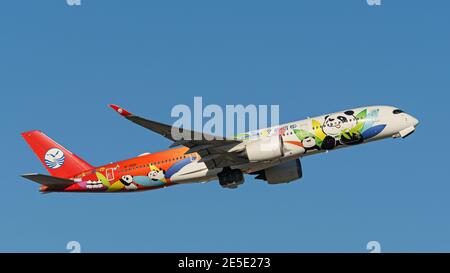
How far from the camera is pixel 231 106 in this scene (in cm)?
5206

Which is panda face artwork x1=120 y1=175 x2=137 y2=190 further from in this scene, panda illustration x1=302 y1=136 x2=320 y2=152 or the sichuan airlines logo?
panda illustration x1=302 y1=136 x2=320 y2=152

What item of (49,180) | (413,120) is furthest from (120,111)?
(413,120)

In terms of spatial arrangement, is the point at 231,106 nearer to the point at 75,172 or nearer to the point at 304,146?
the point at 304,146

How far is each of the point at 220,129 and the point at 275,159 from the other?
4.35 meters

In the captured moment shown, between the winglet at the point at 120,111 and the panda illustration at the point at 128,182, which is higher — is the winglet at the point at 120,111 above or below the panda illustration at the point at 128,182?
above

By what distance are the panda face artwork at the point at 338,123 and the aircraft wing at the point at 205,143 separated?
5708mm

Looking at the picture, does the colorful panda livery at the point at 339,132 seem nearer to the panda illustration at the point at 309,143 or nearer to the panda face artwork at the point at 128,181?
the panda illustration at the point at 309,143

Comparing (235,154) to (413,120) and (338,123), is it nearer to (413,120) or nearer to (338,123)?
(338,123)

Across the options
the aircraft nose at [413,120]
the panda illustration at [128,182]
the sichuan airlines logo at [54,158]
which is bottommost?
the panda illustration at [128,182]

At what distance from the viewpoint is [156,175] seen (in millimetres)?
55750

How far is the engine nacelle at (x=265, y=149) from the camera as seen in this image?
169 ft

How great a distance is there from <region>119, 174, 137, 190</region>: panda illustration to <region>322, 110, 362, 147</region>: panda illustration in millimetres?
13840

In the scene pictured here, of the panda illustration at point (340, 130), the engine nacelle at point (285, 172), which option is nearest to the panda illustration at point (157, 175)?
the engine nacelle at point (285, 172)

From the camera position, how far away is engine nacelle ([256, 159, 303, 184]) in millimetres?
56719
